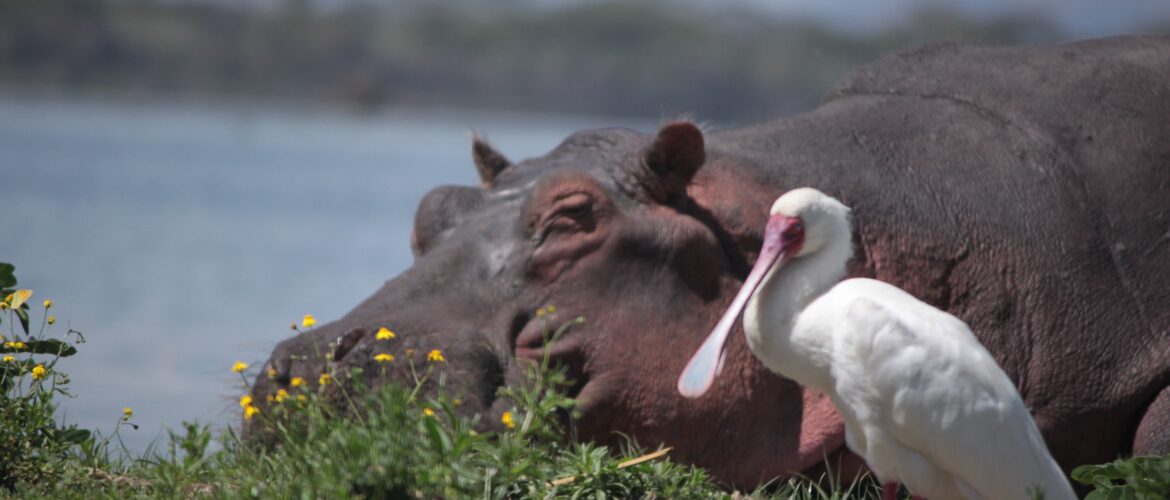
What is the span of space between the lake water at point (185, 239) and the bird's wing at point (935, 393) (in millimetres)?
1857

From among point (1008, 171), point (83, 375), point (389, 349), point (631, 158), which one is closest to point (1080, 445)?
point (1008, 171)

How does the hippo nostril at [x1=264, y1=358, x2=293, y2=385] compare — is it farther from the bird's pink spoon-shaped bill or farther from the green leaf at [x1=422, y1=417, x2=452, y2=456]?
the bird's pink spoon-shaped bill

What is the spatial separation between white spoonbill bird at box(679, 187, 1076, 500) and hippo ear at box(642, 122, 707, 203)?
31.3 inches

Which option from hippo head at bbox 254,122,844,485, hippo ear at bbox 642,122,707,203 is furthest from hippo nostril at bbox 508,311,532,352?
hippo ear at bbox 642,122,707,203

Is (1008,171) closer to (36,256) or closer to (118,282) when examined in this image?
(118,282)

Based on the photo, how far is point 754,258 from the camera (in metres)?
4.55

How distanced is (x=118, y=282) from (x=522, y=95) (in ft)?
195

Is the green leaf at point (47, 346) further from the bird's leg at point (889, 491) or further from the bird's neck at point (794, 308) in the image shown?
the bird's leg at point (889, 491)

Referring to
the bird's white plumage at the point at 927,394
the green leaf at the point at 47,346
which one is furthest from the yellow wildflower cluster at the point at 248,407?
the bird's white plumage at the point at 927,394

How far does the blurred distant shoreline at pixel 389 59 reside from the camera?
2259 inches

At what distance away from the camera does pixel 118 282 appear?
11.9 meters

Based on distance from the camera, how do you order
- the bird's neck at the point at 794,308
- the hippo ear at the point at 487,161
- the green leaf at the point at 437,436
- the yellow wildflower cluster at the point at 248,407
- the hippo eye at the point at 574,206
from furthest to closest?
the hippo ear at the point at 487,161 → the hippo eye at the point at 574,206 → the yellow wildflower cluster at the point at 248,407 → the bird's neck at the point at 794,308 → the green leaf at the point at 437,436

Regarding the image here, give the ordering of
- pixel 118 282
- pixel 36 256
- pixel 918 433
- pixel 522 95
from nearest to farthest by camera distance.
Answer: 1. pixel 918 433
2. pixel 118 282
3. pixel 36 256
4. pixel 522 95

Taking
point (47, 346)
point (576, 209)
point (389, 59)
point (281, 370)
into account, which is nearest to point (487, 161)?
point (576, 209)
